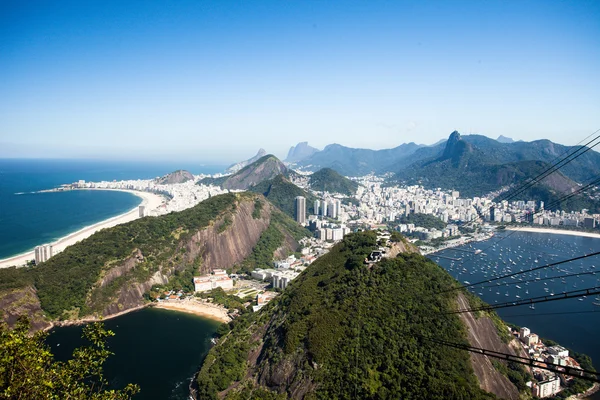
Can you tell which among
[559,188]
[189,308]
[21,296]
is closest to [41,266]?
[21,296]

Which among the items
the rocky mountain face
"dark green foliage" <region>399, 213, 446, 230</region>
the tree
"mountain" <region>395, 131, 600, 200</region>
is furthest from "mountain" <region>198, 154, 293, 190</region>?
the tree

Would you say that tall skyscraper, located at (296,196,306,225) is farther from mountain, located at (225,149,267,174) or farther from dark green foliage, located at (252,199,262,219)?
mountain, located at (225,149,267,174)

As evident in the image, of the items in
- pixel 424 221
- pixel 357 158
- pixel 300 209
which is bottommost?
pixel 424 221

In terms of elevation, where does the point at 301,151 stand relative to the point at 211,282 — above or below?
above

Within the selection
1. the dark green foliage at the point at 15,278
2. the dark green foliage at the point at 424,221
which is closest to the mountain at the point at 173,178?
the dark green foliage at the point at 424,221

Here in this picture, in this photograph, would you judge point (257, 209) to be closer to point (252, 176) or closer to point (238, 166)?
point (252, 176)

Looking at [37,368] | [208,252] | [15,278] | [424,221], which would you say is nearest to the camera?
[37,368]

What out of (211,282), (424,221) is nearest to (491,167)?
(424,221)

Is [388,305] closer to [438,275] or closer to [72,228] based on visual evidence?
[438,275]

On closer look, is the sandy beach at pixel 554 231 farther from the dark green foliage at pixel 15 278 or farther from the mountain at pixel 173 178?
the mountain at pixel 173 178

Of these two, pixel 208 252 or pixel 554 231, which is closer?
pixel 208 252
